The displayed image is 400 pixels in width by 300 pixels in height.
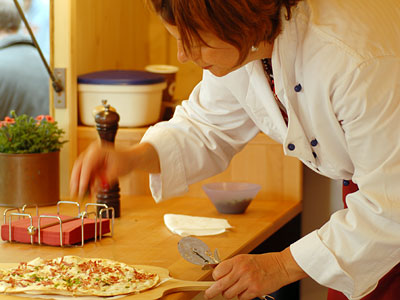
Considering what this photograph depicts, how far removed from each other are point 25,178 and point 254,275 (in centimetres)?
93

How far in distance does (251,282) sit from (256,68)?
1.38 ft

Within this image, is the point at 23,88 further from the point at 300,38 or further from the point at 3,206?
the point at 300,38

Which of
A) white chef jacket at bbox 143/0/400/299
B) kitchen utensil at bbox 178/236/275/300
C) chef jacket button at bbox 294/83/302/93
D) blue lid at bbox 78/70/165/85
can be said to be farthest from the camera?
blue lid at bbox 78/70/165/85

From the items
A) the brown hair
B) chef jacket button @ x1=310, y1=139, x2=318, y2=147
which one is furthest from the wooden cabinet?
the brown hair

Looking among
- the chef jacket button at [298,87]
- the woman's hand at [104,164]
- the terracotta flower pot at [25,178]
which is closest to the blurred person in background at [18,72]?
the terracotta flower pot at [25,178]

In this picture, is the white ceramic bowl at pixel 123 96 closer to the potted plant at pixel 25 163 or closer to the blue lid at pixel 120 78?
A: the blue lid at pixel 120 78

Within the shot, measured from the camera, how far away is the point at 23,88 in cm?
221

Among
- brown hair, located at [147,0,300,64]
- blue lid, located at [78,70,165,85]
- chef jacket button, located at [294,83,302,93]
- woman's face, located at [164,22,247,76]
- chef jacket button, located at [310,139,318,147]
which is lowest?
chef jacket button, located at [310,139,318,147]

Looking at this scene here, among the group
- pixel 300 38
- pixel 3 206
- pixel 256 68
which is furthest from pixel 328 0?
pixel 3 206

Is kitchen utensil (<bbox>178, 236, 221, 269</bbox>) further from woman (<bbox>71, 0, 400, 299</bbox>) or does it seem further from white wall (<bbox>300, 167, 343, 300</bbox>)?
white wall (<bbox>300, 167, 343, 300</bbox>)

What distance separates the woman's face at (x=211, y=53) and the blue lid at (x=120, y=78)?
0.95 metres

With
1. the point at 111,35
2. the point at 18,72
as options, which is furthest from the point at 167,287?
Result: the point at 111,35

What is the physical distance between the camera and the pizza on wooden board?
4.00 feet

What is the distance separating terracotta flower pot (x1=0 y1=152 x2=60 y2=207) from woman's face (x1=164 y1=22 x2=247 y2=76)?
0.85 m
